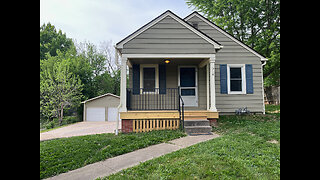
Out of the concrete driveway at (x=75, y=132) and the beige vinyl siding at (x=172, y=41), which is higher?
the beige vinyl siding at (x=172, y=41)

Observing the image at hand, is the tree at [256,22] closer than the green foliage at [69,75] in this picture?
Yes


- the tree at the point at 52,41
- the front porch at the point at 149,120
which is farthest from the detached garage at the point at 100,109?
the tree at the point at 52,41

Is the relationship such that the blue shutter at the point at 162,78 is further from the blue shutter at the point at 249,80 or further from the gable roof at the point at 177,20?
the blue shutter at the point at 249,80

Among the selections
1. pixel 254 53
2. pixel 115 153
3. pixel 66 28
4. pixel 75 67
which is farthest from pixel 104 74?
pixel 115 153

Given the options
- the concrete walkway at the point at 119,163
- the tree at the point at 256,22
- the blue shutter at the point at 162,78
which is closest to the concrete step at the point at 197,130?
the concrete walkway at the point at 119,163

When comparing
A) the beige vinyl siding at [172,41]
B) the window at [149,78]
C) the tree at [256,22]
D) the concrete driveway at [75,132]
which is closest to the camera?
the beige vinyl siding at [172,41]

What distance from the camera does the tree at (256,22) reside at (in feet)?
38.4

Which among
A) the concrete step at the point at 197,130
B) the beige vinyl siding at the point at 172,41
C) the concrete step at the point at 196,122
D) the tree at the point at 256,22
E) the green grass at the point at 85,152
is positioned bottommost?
the green grass at the point at 85,152

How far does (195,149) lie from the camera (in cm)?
382

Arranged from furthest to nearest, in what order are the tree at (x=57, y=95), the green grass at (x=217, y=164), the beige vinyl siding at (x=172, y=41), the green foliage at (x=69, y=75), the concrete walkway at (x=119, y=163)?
1. the green foliage at (x=69, y=75)
2. the tree at (x=57, y=95)
3. the beige vinyl siding at (x=172, y=41)
4. the concrete walkway at (x=119, y=163)
5. the green grass at (x=217, y=164)
